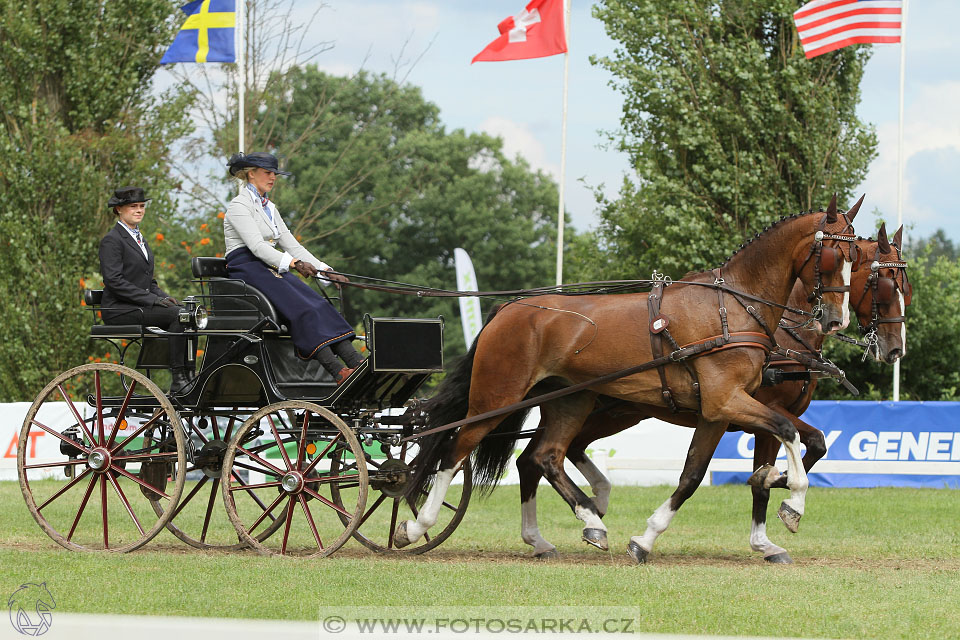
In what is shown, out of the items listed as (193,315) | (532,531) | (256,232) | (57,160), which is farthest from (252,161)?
(57,160)

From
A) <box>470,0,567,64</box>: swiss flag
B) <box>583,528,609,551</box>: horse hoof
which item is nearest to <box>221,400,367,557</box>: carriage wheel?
→ <box>583,528,609,551</box>: horse hoof

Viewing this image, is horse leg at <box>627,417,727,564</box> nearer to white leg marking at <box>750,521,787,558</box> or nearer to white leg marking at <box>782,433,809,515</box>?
white leg marking at <box>782,433,809,515</box>

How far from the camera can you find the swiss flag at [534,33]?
51.1 feet

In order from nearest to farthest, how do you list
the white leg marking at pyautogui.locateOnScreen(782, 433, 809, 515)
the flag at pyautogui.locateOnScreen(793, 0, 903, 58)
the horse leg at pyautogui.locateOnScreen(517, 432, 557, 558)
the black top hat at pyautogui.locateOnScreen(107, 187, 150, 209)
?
the white leg marking at pyautogui.locateOnScreen(782, 433, 809, 515) < the horse leg at pyautogui.locateOnScreen(517, 432, 557, 558) < the black top hat at pyautogui.locateOnScreen(107, 187, 150, 209) < the flag at pyautogui.locateOnScreen(793, 0, 903, 58)

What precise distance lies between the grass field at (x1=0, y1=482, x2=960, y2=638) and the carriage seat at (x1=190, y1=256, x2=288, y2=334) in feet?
4.85

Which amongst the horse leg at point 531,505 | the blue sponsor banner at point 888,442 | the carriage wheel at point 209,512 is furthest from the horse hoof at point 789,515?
the blue sponsor banner at point 888,442

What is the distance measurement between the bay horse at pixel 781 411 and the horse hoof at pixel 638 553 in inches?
27.4

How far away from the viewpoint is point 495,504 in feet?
38.6

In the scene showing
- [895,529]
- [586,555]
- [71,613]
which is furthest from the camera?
[895,529]

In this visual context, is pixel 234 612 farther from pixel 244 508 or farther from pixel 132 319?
pixel 244 508

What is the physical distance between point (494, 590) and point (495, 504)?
20.4ft

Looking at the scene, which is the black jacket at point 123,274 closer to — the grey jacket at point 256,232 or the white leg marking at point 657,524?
the grey jacket at point 256,232

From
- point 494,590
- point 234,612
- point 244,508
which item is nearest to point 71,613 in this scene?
point 234,612

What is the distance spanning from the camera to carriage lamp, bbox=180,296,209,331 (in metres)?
6.98
